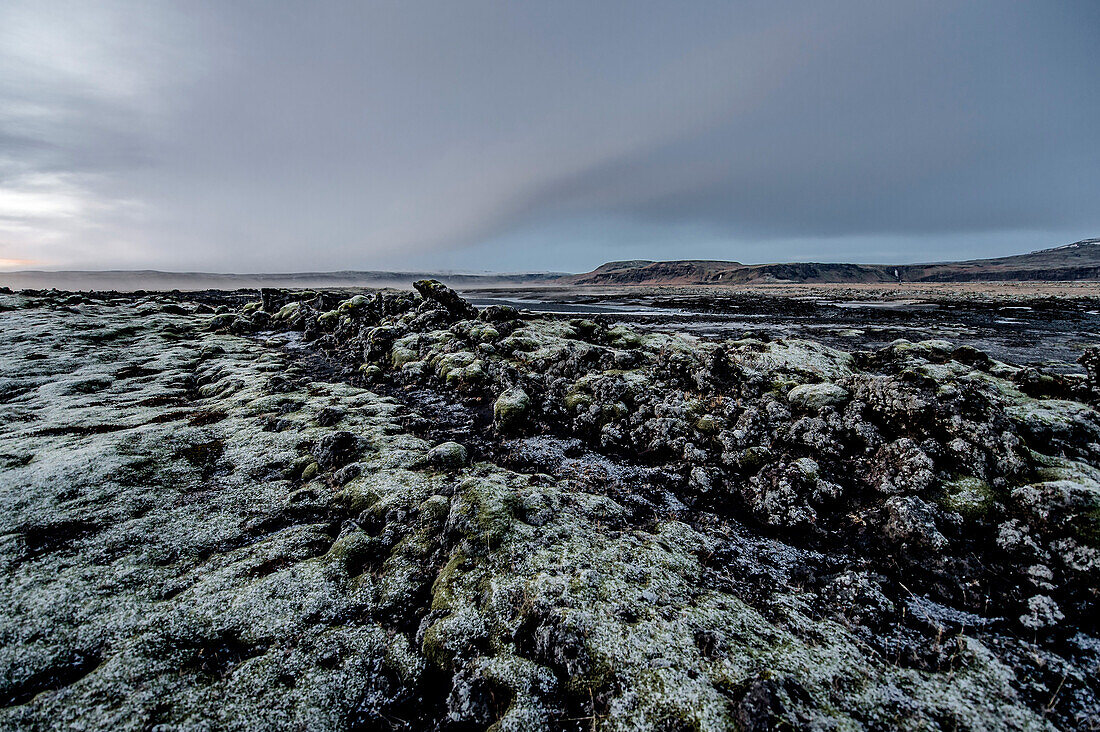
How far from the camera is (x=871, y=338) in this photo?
45062mm

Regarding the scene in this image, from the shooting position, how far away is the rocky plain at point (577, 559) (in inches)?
274

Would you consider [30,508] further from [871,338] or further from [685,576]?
[871,338]

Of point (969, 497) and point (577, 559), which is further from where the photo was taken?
point (969, 497)

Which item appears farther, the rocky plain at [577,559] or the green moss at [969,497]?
the green moss at [969,497]

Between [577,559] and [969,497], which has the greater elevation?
[969,497]

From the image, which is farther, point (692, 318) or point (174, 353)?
point (692, 318)

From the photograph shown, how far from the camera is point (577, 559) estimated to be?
10.1m

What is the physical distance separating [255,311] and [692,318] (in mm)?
67333

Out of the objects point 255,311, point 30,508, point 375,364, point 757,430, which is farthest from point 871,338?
point 255,311

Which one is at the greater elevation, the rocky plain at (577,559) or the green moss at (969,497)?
the green moss at (969,497)

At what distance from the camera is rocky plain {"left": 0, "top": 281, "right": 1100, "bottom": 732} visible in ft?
22.8

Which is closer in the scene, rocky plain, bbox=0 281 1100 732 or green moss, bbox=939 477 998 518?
rocky plain, bbox=0 281 1100 732

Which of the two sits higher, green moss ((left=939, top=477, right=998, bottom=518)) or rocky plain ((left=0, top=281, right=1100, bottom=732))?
green moss ((left=939, top=477, right=998, bottom=518))

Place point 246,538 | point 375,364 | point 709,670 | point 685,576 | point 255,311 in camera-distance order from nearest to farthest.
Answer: point 709,670, point 685,576, point 246,538, point 375,364, point 255,311
